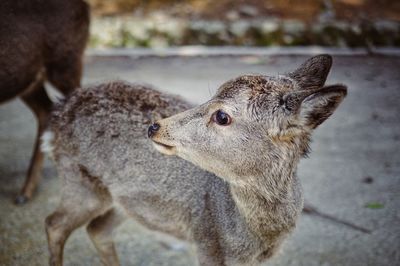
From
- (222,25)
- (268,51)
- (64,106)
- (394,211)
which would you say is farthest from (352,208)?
(222,25)

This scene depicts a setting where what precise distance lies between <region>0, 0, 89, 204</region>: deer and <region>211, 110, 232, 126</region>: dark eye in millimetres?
1722

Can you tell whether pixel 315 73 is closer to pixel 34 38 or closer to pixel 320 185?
pixel 320 185

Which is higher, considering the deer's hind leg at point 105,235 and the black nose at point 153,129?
the black nose at point 153,129

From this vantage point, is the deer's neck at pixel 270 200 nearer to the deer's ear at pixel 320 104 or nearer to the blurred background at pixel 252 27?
the deer's ear at pixel 320 104

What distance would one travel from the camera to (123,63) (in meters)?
7.61

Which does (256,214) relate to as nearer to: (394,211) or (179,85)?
(394,211)

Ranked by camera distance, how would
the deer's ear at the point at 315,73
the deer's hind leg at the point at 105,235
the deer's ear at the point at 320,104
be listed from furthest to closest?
the deer's hind leg at the point at 105,235 < the deer's ear at the point at 315,73 < the deer's ear at the point at 320,104

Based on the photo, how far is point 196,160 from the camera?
280cm

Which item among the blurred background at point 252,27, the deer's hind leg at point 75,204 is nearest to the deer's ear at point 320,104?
the deer's hind leg at point 75,204

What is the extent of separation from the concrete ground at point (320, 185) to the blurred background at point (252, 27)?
88 cm

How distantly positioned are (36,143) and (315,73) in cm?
274

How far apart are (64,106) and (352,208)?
2.51 metres

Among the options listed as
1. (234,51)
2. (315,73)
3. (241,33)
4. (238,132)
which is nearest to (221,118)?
(238,132)

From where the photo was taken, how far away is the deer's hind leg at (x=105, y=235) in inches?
142
